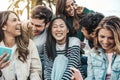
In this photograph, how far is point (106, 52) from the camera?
2045mm

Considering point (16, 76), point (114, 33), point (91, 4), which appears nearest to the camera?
point (114, 33)

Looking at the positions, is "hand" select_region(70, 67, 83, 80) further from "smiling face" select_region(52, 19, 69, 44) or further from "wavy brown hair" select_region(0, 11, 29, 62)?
"wavy brown hair" select_region(0, 11, 29, 62)

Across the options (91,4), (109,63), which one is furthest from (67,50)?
(91,4)

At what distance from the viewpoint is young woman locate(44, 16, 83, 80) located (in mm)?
2080

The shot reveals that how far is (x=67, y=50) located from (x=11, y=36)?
0.40 m

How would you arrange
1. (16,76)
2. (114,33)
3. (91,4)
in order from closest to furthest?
(114,33), (16,76), (91,4)

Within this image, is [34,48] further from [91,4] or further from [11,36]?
[91,4]

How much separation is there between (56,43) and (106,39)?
36 centimetres

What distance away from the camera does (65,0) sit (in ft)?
7.05

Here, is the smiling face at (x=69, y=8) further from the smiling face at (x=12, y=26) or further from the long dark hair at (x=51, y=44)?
the smiling face at (x=12, y=26)

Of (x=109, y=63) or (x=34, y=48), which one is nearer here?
(x=109, y=63)

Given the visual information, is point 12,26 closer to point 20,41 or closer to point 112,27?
point 20,41

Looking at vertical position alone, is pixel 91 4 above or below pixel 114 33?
above

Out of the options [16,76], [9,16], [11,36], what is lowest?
[16,76]
